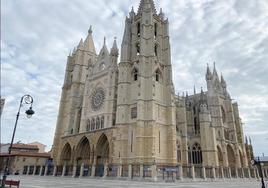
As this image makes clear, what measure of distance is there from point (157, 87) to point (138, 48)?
8864 millimetres

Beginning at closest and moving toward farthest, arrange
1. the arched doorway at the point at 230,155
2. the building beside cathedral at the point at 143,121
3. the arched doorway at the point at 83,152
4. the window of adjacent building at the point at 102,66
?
1. the building beside cathedral at the point at 143,121
2. the arched doorway at the point at 83,152
3. the window of adjacent building at the point at 102,66
4. the arched doorway at the point at 230,155

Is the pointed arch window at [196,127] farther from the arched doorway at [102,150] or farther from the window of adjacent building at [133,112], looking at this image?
the arched doorway at [102,150]

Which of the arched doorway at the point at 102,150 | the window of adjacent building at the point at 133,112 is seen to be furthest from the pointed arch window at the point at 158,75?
the arched doorway at the point at 102,150

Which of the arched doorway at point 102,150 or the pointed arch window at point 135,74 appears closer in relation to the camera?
the arched doorway at point 102,150

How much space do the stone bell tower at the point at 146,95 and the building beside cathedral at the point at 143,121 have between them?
132 mm

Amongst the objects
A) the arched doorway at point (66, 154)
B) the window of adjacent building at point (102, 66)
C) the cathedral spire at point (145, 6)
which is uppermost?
the cathedral spire at point (145, 6)

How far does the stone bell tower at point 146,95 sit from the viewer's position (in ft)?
103

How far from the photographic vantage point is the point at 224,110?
48.3 meters

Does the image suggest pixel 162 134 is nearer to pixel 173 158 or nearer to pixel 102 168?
pixel 173 158

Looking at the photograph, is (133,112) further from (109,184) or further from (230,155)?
(230,155)

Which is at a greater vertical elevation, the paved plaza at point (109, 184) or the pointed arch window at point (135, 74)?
the pointed arch window at point (135, 74)

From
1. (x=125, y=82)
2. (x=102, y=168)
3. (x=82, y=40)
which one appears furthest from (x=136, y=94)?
(x=82, y=40)

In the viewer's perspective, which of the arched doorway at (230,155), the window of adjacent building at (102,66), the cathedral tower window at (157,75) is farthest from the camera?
the arched doorway at (230,155)

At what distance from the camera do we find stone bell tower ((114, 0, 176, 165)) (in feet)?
103
